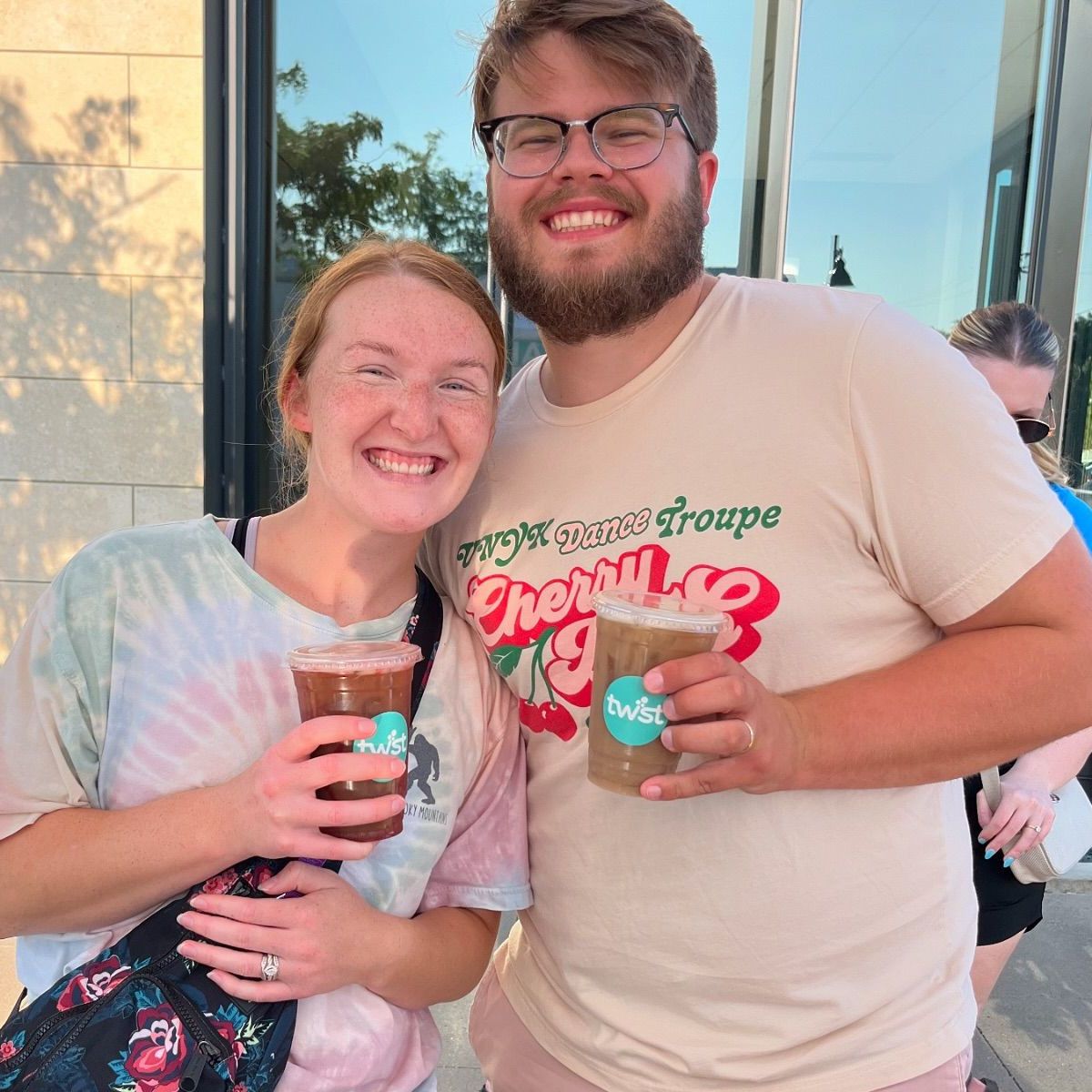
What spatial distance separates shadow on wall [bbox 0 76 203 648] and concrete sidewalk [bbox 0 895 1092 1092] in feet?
6.61

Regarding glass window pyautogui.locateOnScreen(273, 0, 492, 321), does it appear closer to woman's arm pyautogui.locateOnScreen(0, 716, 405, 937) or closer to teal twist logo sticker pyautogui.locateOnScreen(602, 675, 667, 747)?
woman's arm pyautogui.locateOnScreen(0, 716, 405, 937)

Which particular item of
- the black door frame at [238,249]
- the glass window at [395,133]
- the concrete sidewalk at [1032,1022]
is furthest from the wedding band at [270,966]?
the glass window at [395,133]

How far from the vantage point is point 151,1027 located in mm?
1226

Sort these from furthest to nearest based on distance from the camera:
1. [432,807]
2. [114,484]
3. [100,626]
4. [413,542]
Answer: [114,484]
[413,542]
[432,807]
[100,626]

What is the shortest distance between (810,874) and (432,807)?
0.62 m

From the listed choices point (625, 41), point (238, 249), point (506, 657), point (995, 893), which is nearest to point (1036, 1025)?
point (995, 893)

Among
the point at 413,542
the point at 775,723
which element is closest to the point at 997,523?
the point at 775,723

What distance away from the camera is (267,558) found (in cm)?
156

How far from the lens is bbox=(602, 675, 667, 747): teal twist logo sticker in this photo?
1.26m

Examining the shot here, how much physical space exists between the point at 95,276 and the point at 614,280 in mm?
3560

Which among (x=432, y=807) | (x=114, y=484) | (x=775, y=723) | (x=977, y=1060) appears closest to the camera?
(x=775, y=723)

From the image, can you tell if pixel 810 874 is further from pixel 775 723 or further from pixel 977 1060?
A: pixel 977 1060

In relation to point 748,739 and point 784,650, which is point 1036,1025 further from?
point 748,739

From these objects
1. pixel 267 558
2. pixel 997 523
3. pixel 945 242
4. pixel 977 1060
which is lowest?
pixel 977 1060
